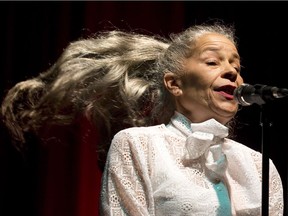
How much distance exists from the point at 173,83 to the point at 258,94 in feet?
1.66

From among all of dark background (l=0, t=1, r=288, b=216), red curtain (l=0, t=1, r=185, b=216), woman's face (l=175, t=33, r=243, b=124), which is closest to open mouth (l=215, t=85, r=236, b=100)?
woman's face (l=175, t=33, r=243, b=124)

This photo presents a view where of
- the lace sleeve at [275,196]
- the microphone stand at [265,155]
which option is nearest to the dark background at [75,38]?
the lace sleeve at [275,196]

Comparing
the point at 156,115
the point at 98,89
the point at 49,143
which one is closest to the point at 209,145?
the point at 156,115

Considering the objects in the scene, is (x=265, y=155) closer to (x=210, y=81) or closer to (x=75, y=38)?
(x=210, y=81)

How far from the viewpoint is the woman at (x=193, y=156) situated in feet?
6.11

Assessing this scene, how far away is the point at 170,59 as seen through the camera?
218 centimetres

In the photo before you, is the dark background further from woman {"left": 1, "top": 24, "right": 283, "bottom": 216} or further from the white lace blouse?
the white lace blouse

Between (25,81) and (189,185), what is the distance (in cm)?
83

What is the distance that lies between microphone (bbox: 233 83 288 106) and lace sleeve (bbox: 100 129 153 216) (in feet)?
1.08

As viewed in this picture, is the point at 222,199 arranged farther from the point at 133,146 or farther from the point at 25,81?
the point at 25,81

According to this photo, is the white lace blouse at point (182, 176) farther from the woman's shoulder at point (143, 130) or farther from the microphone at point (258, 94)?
the microphone at point (258, 94)

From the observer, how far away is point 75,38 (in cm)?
258

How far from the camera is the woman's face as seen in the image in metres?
1.98

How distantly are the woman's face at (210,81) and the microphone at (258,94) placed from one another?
235mm
